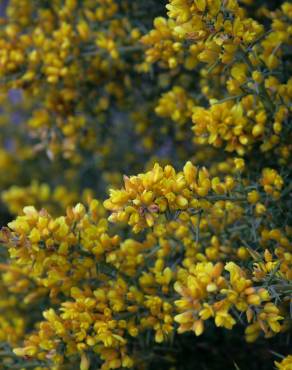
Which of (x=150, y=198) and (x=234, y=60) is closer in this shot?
(x=150, y=198)

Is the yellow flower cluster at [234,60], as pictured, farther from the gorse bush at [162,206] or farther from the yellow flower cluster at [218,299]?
the yellow flower cluster at [218,299]

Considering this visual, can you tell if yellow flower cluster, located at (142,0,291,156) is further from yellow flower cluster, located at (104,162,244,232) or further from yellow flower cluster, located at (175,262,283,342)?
yellow flower cluster, located at (175,262,283,342)

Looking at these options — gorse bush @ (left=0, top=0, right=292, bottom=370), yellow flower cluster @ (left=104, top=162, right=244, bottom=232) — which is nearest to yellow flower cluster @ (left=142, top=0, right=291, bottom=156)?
gorse bush @ (left=0, top=0, right=292, bottom=370)

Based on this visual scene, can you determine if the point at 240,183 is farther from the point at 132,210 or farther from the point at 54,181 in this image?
the point at 54,181

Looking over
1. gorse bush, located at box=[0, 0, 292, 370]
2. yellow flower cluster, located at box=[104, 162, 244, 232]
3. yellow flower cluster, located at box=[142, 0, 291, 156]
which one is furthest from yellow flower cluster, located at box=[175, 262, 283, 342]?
yellow flower cluster, located at box=[142, 0, 291, 156]

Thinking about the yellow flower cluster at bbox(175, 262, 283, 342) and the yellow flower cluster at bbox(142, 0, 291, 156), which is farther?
the yellow flower cluster at bbox(142, 0, 291, 156)

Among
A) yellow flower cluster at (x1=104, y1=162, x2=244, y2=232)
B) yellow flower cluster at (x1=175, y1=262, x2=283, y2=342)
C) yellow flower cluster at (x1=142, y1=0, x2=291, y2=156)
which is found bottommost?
yellow flower cluster at (x1=175, y1=262, x2=283, y2=342)

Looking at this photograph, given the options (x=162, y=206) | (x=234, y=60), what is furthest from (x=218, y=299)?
(x=234, y=60)

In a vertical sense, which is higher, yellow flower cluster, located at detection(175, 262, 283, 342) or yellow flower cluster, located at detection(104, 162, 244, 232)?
yellow flower cluster, located at detection(104, 162, 244, 232)

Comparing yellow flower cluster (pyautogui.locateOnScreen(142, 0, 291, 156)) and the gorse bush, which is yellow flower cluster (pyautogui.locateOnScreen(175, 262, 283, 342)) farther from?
yellow flower cluster (pyautogui.locateOnScreen(142, 0, 291, 156))

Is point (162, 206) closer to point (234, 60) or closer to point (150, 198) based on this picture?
point (150, 198)
